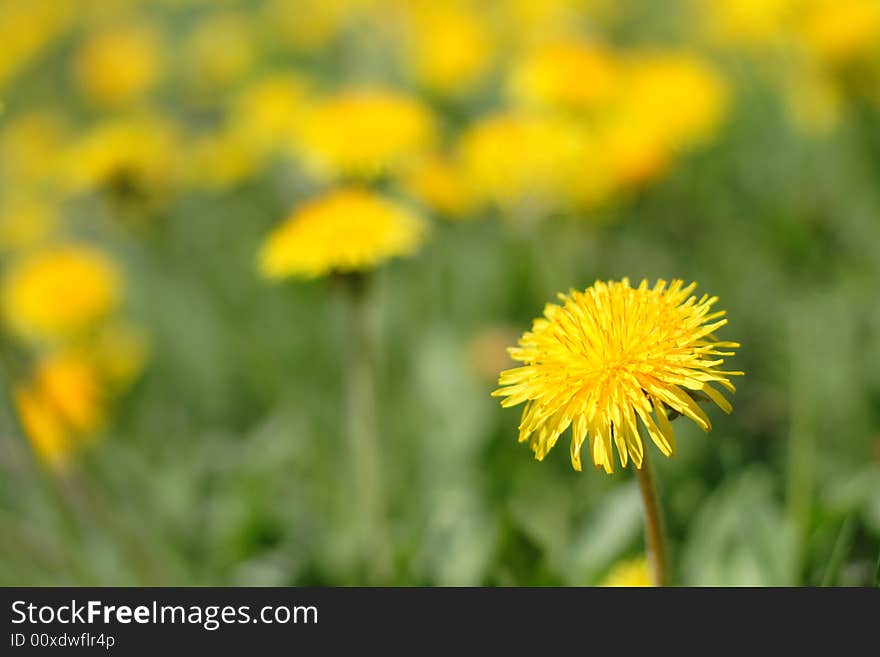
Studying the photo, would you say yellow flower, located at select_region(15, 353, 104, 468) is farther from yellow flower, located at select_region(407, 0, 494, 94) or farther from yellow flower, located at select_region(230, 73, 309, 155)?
yellow flower, located at select_region(407, 0, 494, 94)

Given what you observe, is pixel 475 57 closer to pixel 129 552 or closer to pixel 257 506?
pixel 257 506

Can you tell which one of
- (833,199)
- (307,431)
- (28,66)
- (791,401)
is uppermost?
(28,66)

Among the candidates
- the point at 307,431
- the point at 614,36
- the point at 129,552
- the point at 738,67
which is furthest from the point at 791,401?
the point at 614,36

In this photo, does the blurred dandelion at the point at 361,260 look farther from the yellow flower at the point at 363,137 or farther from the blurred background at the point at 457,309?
the yellow flower at the point at 363,137

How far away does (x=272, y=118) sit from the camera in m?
3.53

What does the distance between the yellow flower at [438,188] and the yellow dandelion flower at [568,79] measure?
0.37 metres

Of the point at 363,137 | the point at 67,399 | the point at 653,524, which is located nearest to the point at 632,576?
the point at 653,524

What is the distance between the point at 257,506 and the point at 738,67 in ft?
10.8

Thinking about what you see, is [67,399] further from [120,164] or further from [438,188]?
[438,188]

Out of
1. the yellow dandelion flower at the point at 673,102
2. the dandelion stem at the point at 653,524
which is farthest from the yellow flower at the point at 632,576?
the yellow dandelion flower at the point at 673,102

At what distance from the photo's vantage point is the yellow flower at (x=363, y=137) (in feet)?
7.22

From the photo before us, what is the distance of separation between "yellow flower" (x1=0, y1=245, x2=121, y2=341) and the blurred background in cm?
1
